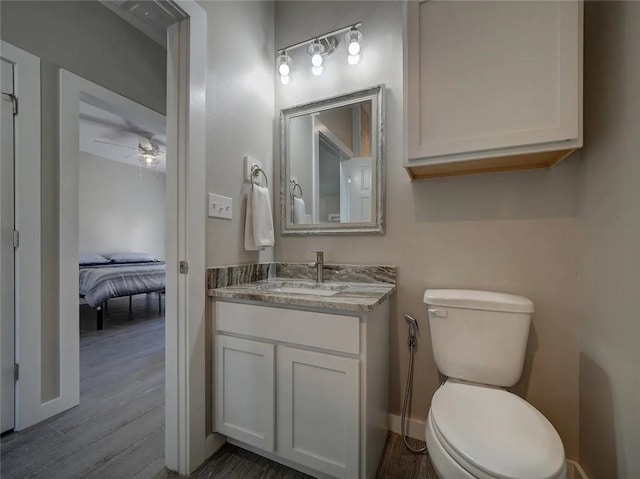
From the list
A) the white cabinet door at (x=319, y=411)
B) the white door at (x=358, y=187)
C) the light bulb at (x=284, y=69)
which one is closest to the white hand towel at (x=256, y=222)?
the white door at (x=358, y=187)

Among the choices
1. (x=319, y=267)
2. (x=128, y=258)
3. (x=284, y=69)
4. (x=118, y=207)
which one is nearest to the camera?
(x=319, y=267)

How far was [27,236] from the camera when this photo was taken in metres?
1.56

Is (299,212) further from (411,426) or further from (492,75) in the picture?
(411,426)

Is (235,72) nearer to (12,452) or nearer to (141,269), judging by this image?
(12,452)

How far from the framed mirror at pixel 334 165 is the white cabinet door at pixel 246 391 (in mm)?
777

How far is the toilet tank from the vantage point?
1.14 meters

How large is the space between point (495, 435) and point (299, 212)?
1396mm

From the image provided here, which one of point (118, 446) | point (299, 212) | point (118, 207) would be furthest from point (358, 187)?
point (118, 207)

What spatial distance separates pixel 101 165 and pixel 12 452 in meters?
5.18

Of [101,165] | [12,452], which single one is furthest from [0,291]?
[101,165]

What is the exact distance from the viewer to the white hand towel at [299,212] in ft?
5.87

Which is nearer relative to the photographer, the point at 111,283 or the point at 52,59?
the point at 52,59

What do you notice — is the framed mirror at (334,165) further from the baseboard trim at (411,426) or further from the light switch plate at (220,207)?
the baseboard trim at (411,426)

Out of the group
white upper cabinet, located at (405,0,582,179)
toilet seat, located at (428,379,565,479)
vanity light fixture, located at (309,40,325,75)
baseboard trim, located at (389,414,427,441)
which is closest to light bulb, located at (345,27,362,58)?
vanity light fixture, located at (309,40,325,75)
